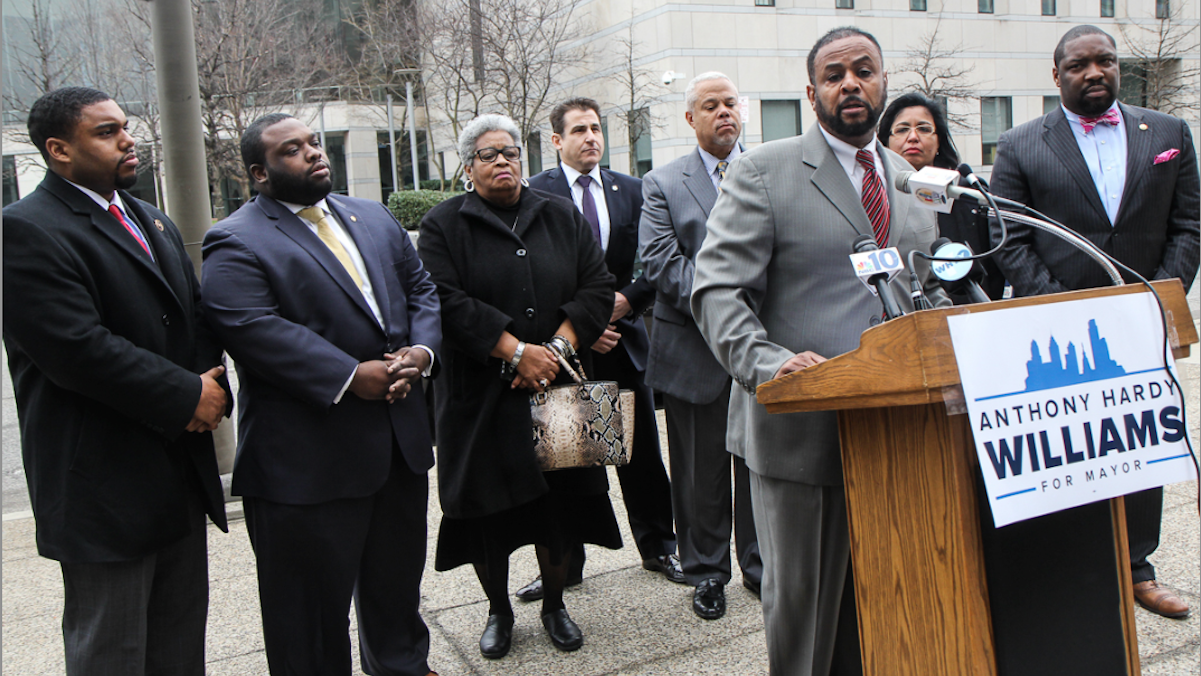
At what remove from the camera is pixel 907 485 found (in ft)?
7.09

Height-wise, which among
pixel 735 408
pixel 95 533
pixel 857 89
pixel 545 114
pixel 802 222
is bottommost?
pixel 95 533

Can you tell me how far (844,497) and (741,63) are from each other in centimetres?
2492

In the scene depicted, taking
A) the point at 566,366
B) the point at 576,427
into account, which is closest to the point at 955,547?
the point at 576,427

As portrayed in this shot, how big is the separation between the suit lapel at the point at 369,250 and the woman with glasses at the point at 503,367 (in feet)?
1.32

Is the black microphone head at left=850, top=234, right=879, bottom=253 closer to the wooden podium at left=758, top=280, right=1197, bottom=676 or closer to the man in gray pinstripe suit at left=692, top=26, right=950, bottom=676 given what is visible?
the man in gray pinstripe suit at left=692, top=26, right=950, bottom=676

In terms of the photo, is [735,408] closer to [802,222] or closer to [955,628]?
[802,222]

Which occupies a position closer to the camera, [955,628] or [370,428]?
[955,628]

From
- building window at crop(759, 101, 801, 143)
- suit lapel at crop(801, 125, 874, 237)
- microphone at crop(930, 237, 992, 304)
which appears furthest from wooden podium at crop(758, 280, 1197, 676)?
building window at crop(759, 101, 801, 143)

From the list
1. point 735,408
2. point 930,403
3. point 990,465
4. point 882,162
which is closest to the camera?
point 990,465

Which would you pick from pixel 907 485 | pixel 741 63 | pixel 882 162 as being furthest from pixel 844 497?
pixel 741 63

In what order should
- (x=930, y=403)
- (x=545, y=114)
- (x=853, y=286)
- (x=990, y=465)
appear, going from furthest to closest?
(x=545, y=114) → (x=853, y=286) → (x=930, y=403) → (x=990, y=465)

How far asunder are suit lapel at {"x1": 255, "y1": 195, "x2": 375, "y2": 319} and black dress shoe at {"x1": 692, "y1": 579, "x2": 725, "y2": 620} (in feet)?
6.33

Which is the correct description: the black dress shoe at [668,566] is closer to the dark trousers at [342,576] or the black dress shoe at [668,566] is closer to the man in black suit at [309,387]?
the dark trousers at [342,576]

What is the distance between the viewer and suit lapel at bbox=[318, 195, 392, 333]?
331cm
